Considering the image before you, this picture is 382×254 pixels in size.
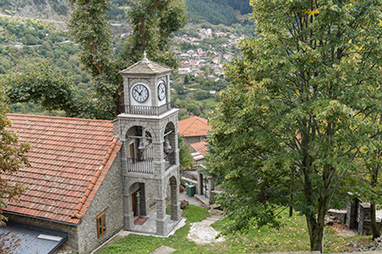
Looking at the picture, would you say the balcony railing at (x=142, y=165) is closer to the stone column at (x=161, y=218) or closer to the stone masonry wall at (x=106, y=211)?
the stone masonry wall at (x=106, y=211)

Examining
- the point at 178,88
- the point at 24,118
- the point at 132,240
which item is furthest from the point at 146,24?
the point at 178,88

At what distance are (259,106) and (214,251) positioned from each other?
26.8 ft

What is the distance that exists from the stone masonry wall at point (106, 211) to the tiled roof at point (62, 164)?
60cm

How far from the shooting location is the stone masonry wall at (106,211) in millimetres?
14828

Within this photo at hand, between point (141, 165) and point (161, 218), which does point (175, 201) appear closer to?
point (161, 218)

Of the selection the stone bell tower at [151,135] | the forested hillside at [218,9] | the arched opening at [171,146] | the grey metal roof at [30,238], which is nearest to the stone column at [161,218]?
the stone bell tower at [151,135]

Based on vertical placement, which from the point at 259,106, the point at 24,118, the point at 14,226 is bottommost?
the point at 14,226

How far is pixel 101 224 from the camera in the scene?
1614 centimetres

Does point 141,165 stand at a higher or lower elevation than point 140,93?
lower

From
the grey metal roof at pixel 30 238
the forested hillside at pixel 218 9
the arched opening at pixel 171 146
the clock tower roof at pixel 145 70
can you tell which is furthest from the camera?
the forested hillside at pixel 218 9

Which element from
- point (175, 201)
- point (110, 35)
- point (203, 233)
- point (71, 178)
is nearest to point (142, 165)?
point (175, 201)

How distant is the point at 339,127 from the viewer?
9.82 meters

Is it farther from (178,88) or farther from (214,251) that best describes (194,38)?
(214,251)

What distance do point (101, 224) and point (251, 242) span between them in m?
7.36
